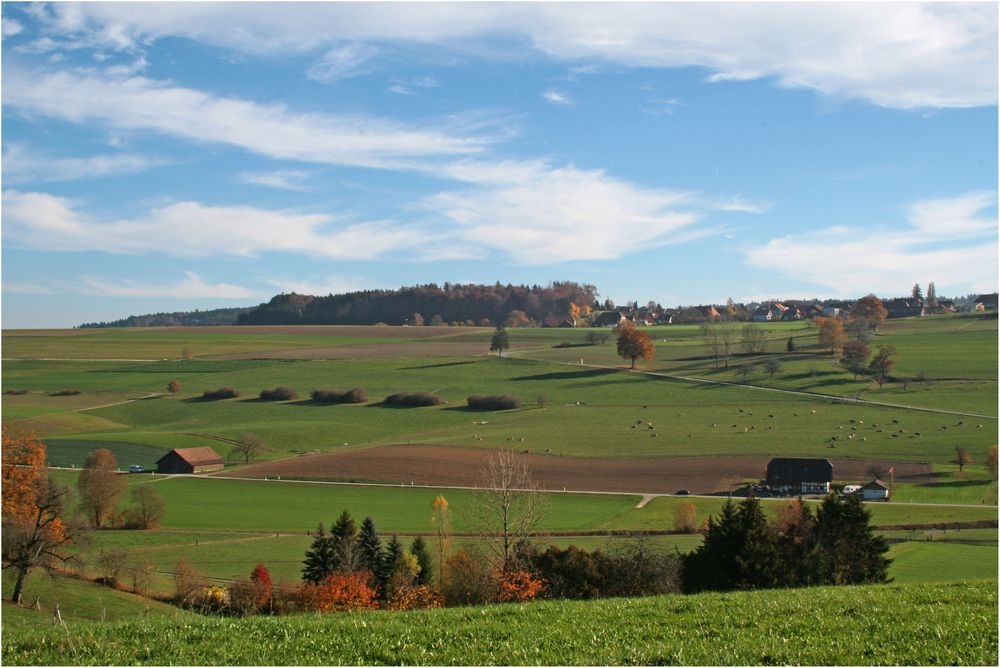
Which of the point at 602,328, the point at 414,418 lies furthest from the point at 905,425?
the point at 602,328

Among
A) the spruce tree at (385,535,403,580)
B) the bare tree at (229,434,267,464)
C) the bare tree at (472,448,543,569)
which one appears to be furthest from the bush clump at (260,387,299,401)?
the spruce tree at (385,535,403,580)

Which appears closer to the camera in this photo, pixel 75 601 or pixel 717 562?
pixel 75 601

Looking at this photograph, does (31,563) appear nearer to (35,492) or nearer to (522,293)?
(35,492)

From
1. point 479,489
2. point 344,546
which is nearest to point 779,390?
point 479,489

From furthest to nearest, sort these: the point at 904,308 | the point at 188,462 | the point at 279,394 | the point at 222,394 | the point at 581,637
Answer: the point at 904,308 → the point at 222,394 → the point at 279,394 → the point at 188,462 → the point at 581,637

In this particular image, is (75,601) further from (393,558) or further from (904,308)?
(904,308)

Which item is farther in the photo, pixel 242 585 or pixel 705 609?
pixel 242 585

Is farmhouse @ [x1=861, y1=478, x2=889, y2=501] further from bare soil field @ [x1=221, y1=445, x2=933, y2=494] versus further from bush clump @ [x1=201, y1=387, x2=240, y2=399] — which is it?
bush clump @ [x1=201, y1=387, x2=240, y2=399]
